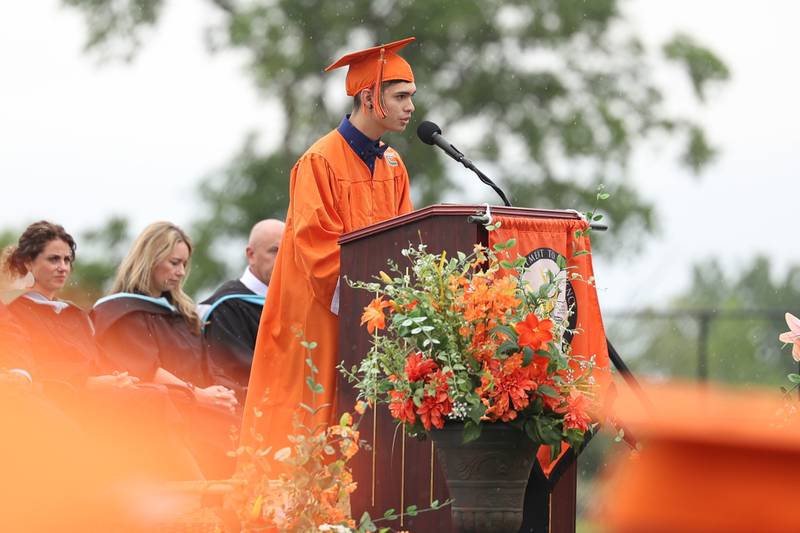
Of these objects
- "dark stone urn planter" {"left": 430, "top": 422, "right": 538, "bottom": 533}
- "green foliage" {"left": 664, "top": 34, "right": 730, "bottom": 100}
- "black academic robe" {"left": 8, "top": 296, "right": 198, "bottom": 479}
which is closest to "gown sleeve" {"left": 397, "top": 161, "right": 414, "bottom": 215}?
"black academic robe" {"left": 8, "top": 296, "right": 198, "bottom": 479}

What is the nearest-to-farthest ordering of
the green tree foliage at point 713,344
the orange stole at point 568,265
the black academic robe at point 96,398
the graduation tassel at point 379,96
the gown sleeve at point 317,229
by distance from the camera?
the orange stole at point 568,265 → the gown sleeve at point 317,229 → the graduation tassel at point 379,96 → the black academic robe at point 96,398 → the green tree foliage at point 713,344

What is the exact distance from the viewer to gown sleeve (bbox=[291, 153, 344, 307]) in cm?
397

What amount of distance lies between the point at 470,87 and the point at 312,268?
36.9ft

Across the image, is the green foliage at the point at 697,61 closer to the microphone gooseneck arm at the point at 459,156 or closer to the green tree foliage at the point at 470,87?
the green tree foliage at the point at 470,87

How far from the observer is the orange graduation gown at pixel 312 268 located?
13.1 feet

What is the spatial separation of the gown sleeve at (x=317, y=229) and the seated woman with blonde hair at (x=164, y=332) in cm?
154

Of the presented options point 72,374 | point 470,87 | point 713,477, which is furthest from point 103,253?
point 713,477

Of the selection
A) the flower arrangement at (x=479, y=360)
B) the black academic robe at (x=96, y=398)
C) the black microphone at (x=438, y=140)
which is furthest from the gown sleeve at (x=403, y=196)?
the flower arrangement at (x=479, y=360)

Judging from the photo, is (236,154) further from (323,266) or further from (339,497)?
(339,497)

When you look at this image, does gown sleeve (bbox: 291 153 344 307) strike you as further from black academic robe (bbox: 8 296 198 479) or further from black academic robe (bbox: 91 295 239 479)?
black academic robe (bbox: 91 295 239 479)

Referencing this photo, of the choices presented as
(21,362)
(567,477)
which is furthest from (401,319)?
(21,362)

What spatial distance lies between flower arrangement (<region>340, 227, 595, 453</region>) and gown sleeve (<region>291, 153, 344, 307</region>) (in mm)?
1109

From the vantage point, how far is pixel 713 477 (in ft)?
1.84

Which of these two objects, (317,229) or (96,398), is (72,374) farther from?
(317,229)
